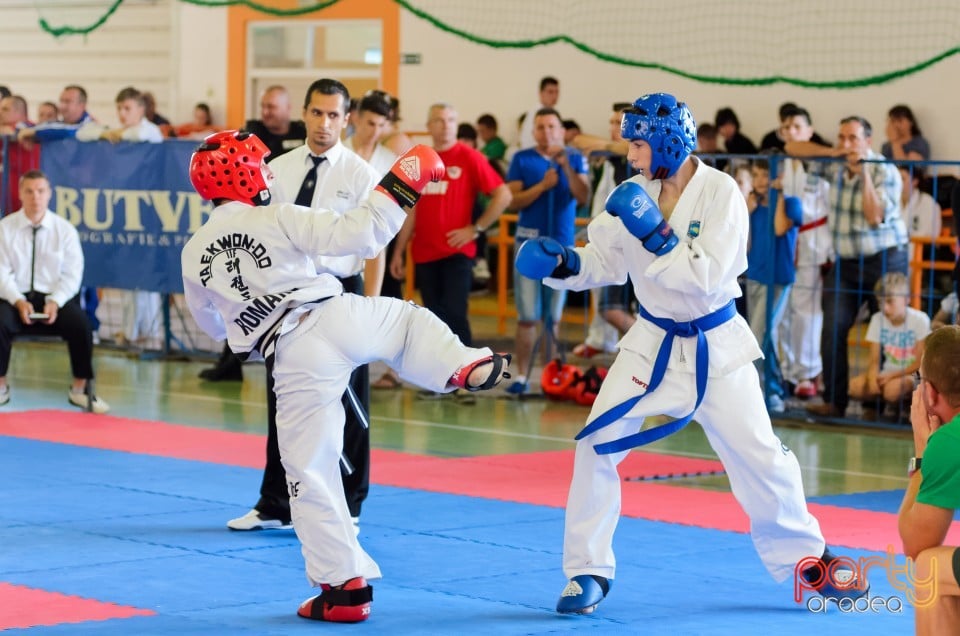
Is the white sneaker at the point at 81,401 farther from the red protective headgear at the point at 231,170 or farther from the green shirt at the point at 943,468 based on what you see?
the green shirt at the point at 943,468

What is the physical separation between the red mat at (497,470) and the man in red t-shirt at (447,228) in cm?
195

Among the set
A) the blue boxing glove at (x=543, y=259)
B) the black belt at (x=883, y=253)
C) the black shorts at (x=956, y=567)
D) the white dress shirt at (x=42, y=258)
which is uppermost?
the blue boxing glove at (x=543, y=259)

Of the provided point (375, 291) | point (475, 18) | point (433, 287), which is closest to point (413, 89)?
point (475, 18)

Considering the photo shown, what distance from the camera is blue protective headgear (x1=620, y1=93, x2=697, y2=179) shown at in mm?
5035

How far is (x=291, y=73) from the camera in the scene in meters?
19.5

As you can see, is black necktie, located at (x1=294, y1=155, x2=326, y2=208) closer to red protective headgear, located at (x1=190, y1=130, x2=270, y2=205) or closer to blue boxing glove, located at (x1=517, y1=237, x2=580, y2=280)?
red protective headgear, located at (x1=190, y1=130, x2=270, y2=205)

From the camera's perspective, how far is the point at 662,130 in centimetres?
503

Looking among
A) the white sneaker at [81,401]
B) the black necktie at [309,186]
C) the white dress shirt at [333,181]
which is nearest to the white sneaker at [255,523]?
the white dress shirt at [333,181]

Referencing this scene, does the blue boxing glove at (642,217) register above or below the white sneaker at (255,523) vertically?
above

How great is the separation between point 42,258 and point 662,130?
606cm

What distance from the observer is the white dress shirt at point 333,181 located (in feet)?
20.3

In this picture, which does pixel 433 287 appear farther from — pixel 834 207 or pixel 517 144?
pixel 517 144

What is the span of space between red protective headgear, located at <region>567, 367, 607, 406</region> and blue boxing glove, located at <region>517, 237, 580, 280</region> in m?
5.30

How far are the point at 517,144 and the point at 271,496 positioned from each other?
1128cm
